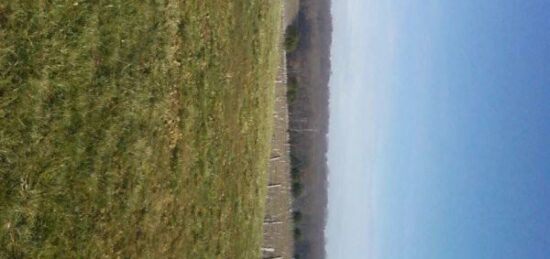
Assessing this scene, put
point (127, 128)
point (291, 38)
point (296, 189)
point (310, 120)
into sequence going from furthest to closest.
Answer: point (310, 120), point (296, 189), point (291, 38), point (127, 128)

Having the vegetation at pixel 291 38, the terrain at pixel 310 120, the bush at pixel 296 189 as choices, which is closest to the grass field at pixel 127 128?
the vegetation at pixel 291 38

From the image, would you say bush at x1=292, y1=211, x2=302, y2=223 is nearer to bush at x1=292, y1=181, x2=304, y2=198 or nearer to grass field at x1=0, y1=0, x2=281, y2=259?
bush at x1=292, y1=181, x2=304, y2=198

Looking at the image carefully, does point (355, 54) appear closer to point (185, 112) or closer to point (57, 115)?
point (185, 112)

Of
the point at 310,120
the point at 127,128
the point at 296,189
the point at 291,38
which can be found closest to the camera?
the point at 127,128

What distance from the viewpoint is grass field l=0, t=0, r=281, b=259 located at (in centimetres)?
627

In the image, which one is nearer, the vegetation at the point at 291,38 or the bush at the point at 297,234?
the vegetation at the point at 291,38

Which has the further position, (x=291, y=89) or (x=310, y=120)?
(x=310, y=120)

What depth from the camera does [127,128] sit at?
24.7 feet

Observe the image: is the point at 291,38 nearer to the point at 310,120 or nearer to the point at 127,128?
the point at 310,120

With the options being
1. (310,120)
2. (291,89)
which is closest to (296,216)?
(310,120)

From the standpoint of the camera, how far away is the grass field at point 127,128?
20.6ft

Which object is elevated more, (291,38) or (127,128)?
(291,38)

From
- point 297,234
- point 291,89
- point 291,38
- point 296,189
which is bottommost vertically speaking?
point 297,234

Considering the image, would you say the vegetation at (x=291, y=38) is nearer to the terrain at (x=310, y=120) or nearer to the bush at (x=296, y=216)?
the terrain at (x=310, y=120)
